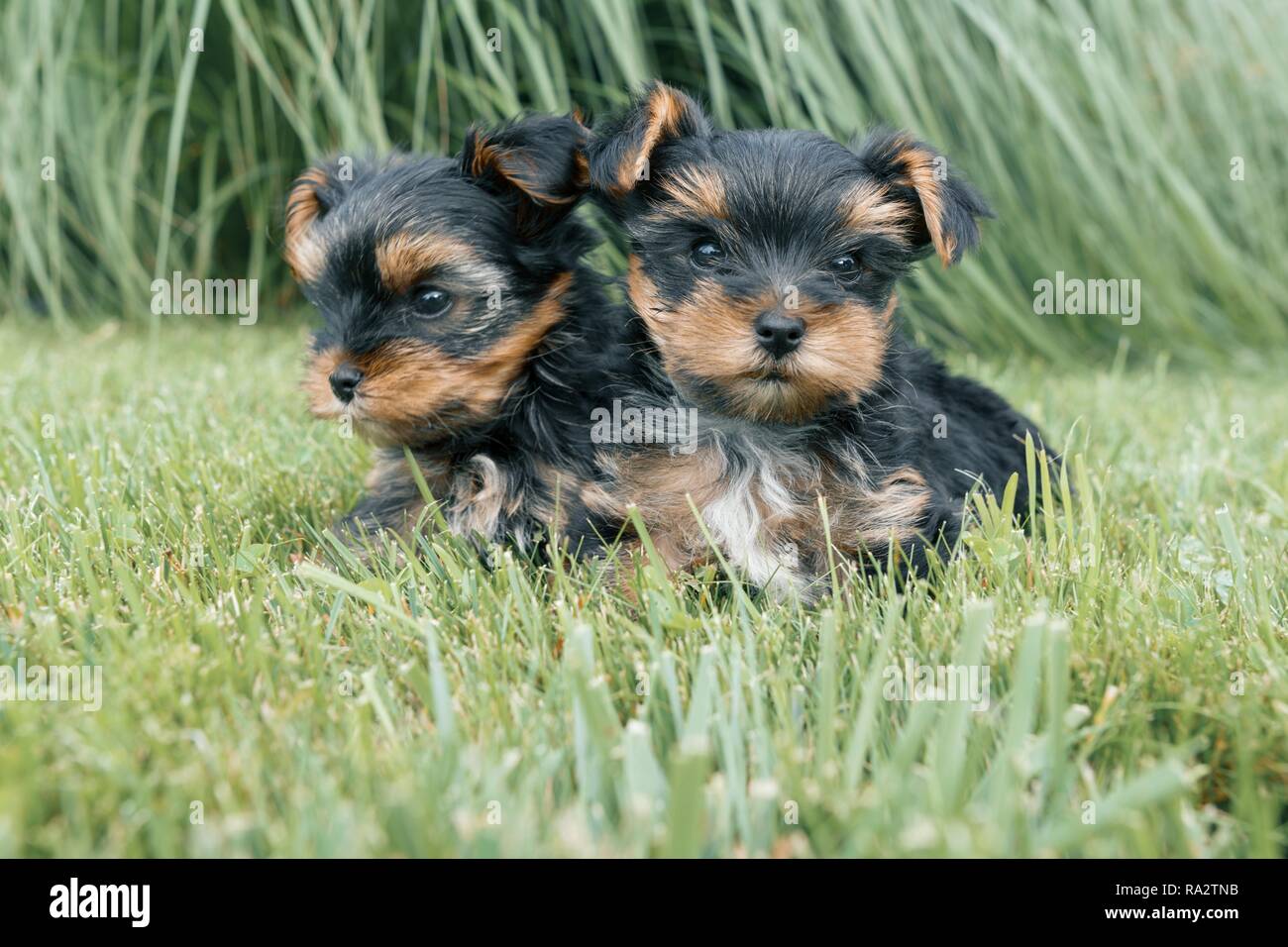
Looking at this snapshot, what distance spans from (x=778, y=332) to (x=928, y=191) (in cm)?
68

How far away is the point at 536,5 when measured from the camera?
6.41 metres

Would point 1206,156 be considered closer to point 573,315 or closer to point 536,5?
point 536,5

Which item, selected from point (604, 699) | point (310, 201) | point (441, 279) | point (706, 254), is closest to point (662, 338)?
point (706, 254)

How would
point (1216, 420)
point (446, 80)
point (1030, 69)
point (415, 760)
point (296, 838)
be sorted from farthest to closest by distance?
point (446, 80), point (1030, 69), point (1216, 420), point (415, 760), point (296, 838)

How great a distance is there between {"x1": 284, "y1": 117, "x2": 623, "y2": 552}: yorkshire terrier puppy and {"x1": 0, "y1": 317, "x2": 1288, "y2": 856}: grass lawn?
0.30 metres

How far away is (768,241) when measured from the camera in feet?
9.59

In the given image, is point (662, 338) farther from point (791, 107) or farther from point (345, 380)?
point (791, 107)

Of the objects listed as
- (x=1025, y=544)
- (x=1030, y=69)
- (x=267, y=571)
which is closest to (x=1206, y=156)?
(x=1030, y=69)

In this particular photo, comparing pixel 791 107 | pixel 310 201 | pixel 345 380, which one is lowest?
pixel 345 380

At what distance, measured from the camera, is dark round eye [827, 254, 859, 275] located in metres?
2.99

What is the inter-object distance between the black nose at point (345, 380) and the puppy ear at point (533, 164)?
694 mm

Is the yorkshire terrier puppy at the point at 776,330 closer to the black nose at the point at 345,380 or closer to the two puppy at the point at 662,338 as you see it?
the two puppy at the point at 662,338

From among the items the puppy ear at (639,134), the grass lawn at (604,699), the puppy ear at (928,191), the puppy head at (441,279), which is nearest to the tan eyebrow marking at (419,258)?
the puppy head at (441,279)

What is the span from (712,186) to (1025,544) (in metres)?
1.22
